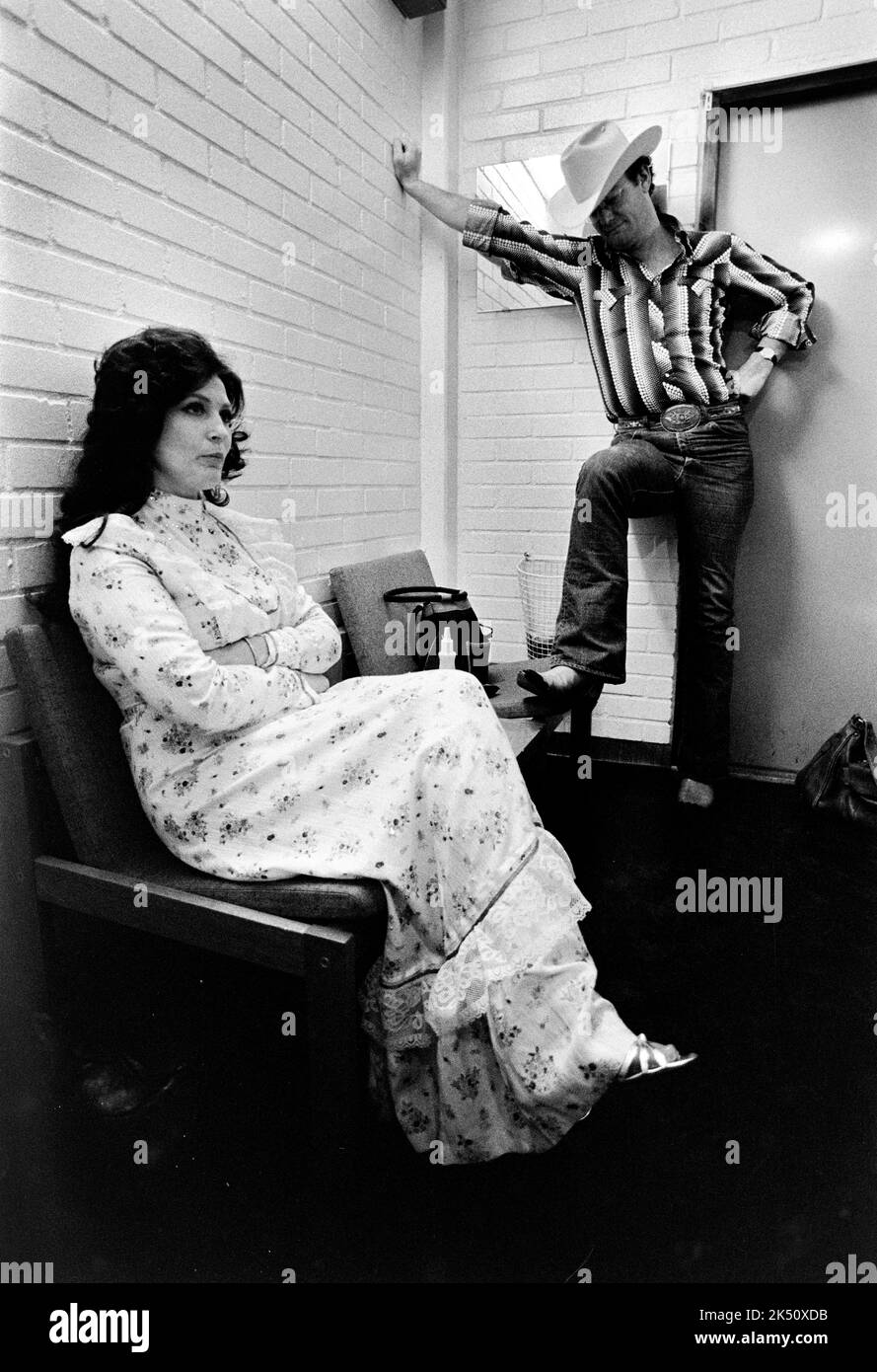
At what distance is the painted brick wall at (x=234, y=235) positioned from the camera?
131 cm

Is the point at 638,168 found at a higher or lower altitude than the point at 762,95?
lower

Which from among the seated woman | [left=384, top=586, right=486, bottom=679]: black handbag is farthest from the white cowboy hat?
the seated woman

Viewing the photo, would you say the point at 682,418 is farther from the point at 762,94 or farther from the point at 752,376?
the point at 762,94

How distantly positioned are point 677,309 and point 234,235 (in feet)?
4.60

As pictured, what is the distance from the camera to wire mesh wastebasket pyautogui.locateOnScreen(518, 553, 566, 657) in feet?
9.73

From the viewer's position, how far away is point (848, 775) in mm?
2555

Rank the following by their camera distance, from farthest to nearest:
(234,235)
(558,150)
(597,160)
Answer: (558,150) → (597,160) → (234,235)

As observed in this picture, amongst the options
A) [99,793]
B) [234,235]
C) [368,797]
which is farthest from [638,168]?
[99,793]

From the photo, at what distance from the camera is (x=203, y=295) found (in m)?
1.78

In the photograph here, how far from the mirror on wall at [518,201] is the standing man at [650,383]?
0.57ft

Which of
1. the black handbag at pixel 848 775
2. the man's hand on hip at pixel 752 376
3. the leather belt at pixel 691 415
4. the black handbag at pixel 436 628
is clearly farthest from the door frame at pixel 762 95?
the black handbag at pixel 848 775

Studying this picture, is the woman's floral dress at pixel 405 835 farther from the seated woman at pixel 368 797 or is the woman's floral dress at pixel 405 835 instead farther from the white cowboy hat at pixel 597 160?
the white cowboy hat at pixel 597 160

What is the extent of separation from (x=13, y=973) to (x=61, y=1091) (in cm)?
22

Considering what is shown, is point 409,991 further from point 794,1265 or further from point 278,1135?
point 794,1265
